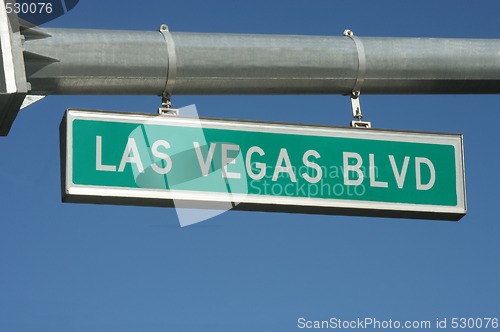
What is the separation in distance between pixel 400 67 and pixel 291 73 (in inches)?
19.8

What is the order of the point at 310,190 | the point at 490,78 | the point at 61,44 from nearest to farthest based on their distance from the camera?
the point at 61,44
the point at 310,190
the point at 490,78

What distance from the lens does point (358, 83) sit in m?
5.57

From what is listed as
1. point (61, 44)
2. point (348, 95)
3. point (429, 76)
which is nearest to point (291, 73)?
point (348, 95)

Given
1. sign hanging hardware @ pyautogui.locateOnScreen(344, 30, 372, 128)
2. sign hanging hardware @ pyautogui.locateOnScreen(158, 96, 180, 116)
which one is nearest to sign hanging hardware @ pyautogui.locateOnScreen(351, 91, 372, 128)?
sign hanging hardware @ pyautogui.locateOnScreen(344, 30, 372, 128)

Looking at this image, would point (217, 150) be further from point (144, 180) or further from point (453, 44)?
point (453, 44)

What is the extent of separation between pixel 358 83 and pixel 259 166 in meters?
0.61

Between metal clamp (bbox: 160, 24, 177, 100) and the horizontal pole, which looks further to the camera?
metal clamp (bbox: 160, 24, 177, 100)

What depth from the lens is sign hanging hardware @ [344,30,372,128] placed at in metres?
5.52

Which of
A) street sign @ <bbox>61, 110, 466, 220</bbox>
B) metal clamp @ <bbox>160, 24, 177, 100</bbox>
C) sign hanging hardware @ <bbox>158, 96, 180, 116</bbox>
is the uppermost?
metal clamp @ <bbox>160, 24, 177, 100</bbox>

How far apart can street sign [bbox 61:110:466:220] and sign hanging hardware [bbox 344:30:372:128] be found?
0.34 ft

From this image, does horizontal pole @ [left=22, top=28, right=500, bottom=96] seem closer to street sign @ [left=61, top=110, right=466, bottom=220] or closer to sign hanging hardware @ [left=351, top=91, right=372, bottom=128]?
sign hanging hardware @ [left=351, top=91, right=372, bottom=128]

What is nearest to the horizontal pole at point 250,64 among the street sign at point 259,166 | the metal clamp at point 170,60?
the metal clamp at point 170,60

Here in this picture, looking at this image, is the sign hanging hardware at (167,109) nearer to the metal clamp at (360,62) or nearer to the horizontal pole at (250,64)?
the horizontal pole at (250,64)

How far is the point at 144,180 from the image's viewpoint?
515 cm
